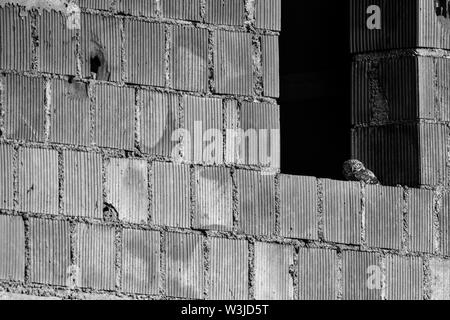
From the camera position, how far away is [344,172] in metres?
6.66

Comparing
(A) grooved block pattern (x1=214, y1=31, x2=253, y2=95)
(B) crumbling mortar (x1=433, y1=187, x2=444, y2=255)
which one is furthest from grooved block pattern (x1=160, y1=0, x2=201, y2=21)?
(B) crumbling mortar (x1=433, y1=187, x2=444, y2=255)

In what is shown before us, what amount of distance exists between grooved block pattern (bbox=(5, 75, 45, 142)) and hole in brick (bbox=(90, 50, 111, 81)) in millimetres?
235

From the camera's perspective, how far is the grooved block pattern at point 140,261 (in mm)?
6133

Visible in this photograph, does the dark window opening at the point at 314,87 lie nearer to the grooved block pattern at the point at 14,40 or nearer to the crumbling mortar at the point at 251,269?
the crumbling mortar at the point at 251,269

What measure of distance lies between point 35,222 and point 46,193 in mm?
109

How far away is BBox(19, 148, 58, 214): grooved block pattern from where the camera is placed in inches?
238

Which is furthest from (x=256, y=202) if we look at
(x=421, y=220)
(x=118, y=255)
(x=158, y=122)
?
(x=421, y=220)

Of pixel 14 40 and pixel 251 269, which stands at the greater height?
pixel 14 40

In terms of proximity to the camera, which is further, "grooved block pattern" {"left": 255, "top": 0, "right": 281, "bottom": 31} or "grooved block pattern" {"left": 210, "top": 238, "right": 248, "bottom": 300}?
"grooved block pattern" {"left": 255, "top": 0, "right": 281, "bottom": 31}

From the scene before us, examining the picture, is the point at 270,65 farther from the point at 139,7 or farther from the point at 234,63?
the point at 139,7

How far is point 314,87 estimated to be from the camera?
693 cm

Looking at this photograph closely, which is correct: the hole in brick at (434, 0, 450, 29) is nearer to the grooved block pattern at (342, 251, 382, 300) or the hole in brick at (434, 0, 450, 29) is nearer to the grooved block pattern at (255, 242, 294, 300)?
the grooved block pattern at (342, 251, 382, 300)

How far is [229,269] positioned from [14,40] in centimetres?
113

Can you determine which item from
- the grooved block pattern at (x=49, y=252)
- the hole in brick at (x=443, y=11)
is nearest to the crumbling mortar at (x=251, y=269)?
the grooved block pattern at (x=49, y=252)
